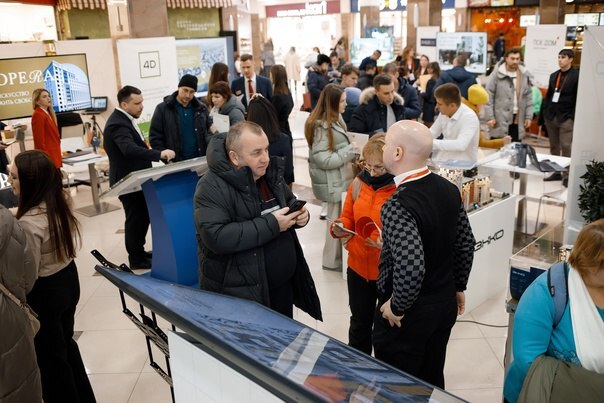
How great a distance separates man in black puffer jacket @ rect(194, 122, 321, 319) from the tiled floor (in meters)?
1.28

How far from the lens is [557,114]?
8031 mm

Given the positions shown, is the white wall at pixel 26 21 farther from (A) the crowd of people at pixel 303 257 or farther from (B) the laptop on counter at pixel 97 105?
(A) the crowd of people at pixel 303 257

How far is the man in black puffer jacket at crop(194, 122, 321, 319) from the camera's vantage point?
2635 millimetres

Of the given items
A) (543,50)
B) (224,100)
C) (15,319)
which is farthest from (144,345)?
(543,50)

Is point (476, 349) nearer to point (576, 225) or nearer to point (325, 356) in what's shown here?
point (576, 225)

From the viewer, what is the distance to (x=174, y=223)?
4.65 m

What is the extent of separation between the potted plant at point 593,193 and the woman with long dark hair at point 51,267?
9.78 ft

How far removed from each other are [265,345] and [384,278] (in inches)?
48.8

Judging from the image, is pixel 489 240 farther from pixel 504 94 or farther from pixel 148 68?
pixel 148 68

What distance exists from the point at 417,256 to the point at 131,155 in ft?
11.5

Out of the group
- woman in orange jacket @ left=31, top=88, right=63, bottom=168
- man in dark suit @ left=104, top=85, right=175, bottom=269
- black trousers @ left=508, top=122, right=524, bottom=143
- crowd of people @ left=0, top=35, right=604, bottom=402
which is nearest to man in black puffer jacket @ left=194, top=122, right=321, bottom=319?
crowd of people @ left=0, top=35, right=604, bottom=402

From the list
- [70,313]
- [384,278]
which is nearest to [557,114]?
[384,278]

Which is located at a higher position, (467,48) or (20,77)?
(467,48)

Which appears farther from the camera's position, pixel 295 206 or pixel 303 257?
pixel 303 257
